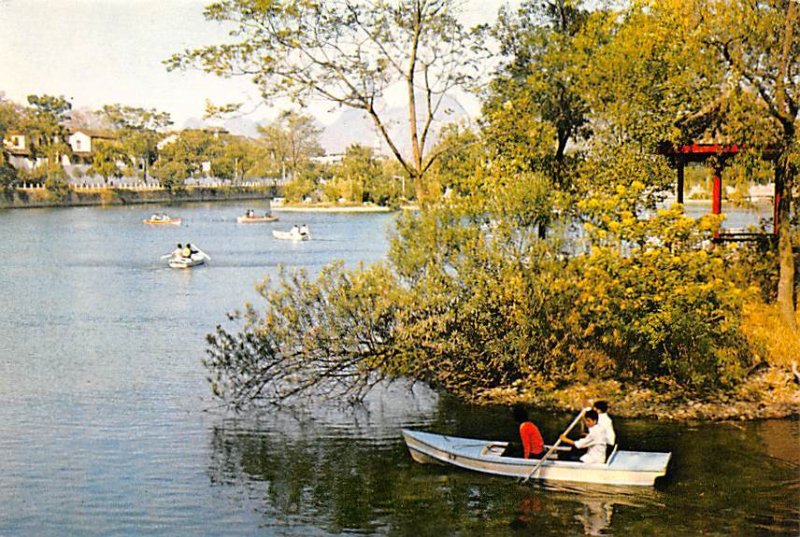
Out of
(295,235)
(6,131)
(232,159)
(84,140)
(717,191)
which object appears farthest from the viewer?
(232,159)

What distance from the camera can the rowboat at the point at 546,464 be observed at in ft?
56.3

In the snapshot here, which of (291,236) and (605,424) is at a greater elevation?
(291,236)

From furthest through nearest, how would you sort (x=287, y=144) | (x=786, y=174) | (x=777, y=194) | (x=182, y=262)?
(x=287, y=144) < (x=182, y=262) < (x=777, y=194) < (x=786, y=174)

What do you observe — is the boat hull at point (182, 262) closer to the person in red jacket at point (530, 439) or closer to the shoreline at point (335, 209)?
the person in red jacket at point (530, 439)

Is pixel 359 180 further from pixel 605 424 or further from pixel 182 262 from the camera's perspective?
pixel 605 424

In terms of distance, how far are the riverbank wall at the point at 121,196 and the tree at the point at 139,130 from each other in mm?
5429

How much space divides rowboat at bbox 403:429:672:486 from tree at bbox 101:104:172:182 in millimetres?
134849

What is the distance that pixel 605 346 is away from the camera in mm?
23078

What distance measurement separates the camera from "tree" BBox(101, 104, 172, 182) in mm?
147500

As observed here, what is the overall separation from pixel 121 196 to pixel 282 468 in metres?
127

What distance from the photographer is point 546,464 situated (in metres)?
17.4

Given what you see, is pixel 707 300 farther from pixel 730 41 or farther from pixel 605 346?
pixel 730 41

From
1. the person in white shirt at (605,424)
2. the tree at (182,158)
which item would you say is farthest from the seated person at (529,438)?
the tree at (182,158)

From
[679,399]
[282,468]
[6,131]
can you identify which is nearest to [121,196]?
[6,131]
